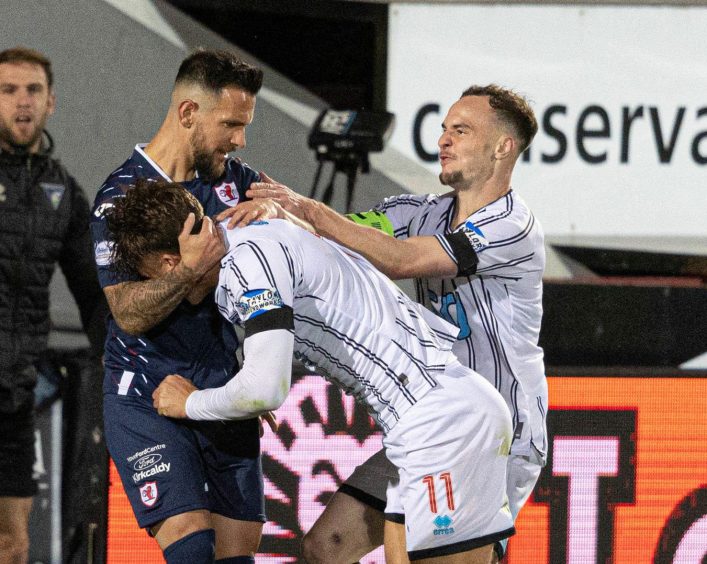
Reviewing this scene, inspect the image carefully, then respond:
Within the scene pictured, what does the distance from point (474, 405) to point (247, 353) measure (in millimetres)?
551

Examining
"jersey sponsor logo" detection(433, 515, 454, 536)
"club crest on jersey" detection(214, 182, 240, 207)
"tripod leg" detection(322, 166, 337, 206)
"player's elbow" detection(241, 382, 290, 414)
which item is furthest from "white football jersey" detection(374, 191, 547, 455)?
"tripod leg" detection(322, 166, 337, 206)

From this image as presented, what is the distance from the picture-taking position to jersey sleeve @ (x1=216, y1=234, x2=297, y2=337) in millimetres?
2467

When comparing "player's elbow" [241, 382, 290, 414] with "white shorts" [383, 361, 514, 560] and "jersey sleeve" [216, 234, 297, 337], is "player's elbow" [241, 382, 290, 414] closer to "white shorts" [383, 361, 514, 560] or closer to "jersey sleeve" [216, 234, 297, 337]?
"jersey sleeve" [216, 234, 297, 337]

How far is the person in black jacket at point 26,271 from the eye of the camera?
411 centimetres

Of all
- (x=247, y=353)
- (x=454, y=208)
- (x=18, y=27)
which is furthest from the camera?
(x=18, y=27)

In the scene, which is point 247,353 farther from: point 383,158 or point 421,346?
point 383,158

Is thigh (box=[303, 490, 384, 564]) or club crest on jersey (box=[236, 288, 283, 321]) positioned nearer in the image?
club crest on jersey (box=[236, 288, 283, 321])

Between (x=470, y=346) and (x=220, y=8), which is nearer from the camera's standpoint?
(x=470, y=346)

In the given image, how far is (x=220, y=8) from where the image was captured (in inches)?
235

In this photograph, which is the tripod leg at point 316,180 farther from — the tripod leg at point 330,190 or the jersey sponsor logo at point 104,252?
the jersey sponsor logo at point 104,252

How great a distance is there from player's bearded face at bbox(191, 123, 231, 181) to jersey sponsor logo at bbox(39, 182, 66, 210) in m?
1.24

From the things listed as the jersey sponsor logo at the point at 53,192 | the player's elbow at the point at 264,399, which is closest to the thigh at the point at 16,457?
the jersey sponsor logo at the point at 53,192

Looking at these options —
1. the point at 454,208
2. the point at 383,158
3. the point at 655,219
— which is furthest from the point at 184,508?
the point at 655,219

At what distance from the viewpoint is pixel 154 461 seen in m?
2.90
